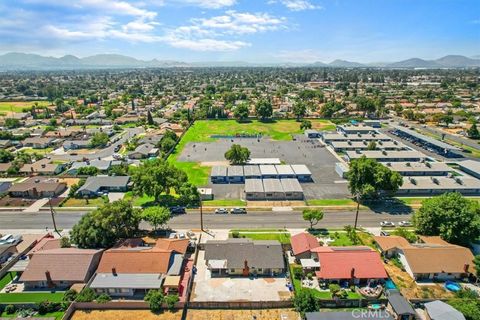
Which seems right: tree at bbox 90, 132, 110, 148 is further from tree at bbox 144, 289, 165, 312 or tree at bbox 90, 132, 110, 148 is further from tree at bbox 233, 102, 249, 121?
tree at bbox 144, 289, 165, 312

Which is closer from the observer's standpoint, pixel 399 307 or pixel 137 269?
pixel 399 307

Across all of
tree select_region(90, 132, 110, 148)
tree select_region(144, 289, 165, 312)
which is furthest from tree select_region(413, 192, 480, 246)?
tree select_region(90, 132, 110, 148)

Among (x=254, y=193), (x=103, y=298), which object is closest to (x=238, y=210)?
(x=254, y=193)

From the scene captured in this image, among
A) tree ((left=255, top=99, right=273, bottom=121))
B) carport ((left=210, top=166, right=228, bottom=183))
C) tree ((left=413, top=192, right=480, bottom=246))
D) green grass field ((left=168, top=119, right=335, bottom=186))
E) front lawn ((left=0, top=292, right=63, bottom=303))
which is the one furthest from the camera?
A: tree ((left=255, top=99, right=273, bottom=121))

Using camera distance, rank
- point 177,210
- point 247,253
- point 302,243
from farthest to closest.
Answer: point 177,210
point 302,243
point 247,253

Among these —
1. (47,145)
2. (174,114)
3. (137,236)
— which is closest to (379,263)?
(137,236)

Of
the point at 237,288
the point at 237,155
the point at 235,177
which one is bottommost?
the point at 237,288

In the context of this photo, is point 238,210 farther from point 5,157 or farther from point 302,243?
point 5,157
